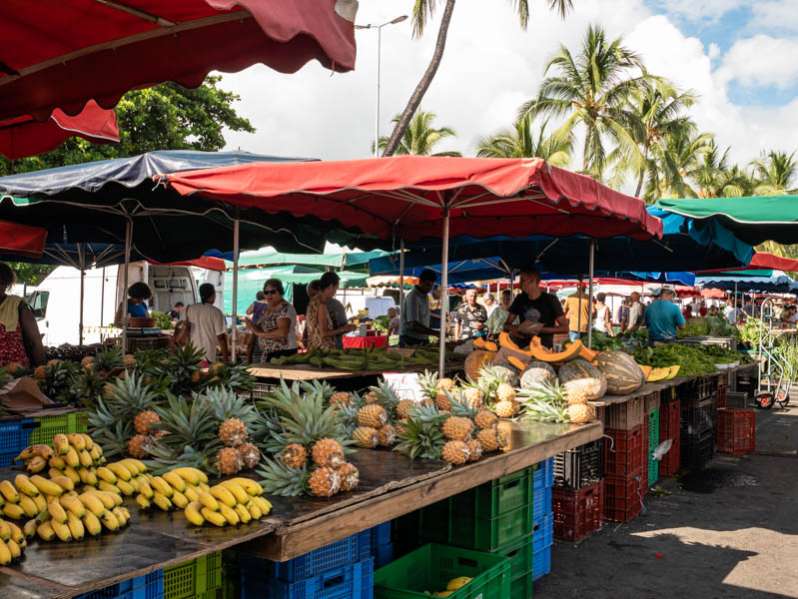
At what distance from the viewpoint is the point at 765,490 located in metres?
8.17

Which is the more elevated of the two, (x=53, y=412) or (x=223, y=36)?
(x=223, y=36)

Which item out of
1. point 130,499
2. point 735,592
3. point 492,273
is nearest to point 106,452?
point 130,499

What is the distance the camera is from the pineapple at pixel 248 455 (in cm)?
370

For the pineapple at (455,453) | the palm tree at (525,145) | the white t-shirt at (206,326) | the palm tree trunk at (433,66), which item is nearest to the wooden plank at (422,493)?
the pineapple at (455,453)

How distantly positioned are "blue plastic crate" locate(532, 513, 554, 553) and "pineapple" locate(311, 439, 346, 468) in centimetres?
226

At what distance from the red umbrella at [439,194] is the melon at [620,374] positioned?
1.28 m

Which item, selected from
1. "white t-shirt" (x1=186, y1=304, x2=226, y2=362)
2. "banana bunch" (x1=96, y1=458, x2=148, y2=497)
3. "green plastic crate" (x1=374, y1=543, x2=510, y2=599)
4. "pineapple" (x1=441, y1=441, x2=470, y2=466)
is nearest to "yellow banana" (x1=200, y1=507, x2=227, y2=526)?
"banana bunch" (x1=96, y1=458, x2=148, y2=497)

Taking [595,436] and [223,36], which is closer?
[223,36]

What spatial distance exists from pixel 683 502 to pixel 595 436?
8.82ft

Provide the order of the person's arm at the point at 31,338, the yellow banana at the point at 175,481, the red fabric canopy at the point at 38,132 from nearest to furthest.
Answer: the yellow banana at the point at 175,481, the red fabric canopy at the point at 38,132, the person's arm at the point at 31,338

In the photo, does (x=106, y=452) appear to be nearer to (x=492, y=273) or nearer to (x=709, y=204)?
(x=709, y=204)

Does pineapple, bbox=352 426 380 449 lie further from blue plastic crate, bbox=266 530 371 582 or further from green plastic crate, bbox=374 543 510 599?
blue plastic crate, bbox=266 530 371 582

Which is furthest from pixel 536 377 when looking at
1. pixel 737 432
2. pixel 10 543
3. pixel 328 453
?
pixel 737 432

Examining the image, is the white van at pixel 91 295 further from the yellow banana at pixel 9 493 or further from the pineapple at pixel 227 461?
the yellow banana at pixel 9 493
